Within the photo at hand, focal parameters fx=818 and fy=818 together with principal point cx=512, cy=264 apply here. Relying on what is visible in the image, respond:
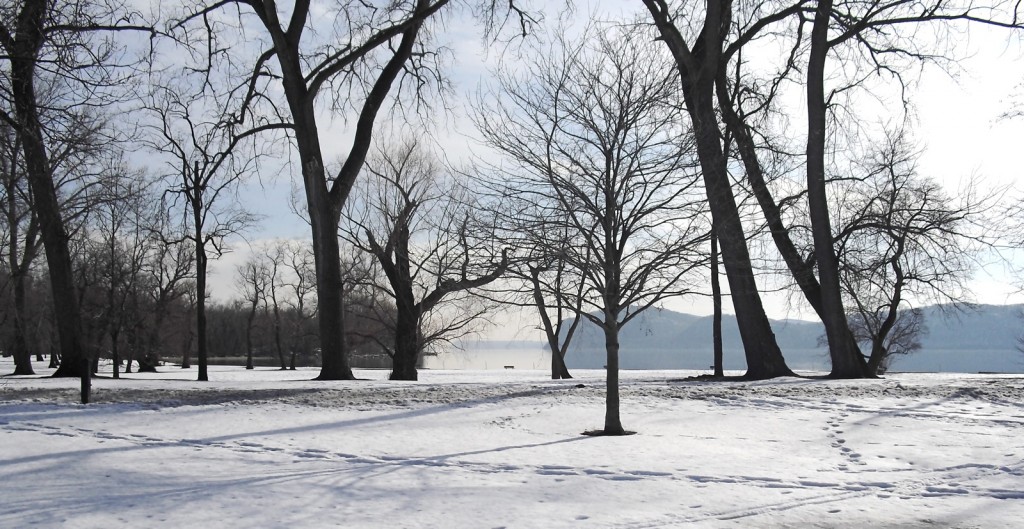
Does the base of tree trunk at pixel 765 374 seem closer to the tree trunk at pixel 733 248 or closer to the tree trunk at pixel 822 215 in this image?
the tree trunk at pixel 733 248

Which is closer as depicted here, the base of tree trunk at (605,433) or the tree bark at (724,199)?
the base of tree trunk at (605,433)

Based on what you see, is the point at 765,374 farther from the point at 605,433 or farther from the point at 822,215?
the point at 605,433

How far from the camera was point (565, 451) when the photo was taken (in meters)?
8.76

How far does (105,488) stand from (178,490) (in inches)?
24.1

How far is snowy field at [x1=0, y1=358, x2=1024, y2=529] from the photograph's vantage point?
233 inches

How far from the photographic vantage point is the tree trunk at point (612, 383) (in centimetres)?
1023

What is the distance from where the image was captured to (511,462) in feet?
26.5

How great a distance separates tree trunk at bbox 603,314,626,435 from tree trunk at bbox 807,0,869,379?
10421 mm

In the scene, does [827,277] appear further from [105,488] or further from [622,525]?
[105,488]

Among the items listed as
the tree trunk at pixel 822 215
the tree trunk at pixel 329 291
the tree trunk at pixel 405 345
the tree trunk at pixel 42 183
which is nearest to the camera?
the tree trunk at pixel 42 183

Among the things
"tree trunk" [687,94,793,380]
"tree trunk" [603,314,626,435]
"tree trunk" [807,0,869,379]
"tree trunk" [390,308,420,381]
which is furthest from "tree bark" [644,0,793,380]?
"tree trunk" [390,308,420,381]

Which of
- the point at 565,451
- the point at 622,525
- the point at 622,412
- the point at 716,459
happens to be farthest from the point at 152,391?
the point at 622,525

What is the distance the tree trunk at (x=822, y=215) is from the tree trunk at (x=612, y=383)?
1042 cm

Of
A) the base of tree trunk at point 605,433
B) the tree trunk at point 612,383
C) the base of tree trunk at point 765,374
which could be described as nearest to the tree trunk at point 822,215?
the base of tree trunk at point 765,374
